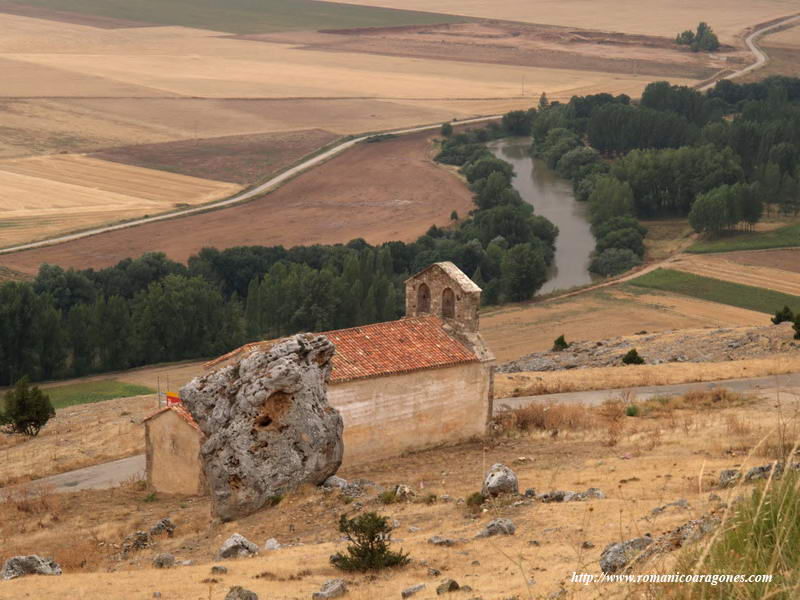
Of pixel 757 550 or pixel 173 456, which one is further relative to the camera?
pixel 173 456

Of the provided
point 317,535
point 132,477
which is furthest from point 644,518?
point 132,477

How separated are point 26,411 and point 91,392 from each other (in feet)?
57.1

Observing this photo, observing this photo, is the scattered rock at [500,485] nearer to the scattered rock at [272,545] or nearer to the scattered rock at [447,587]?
the scattered rock at [272,545]

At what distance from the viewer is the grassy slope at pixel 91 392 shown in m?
56.4

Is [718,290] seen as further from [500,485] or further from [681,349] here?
[500,485]

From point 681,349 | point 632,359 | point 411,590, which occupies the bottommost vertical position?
point 681,349

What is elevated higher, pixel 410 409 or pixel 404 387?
pixel 404 387

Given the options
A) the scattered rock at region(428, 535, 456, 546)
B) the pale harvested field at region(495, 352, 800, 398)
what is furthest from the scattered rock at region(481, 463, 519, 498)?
the pale harvested field at region(495, 352, 800, 398)

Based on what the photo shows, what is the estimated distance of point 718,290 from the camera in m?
77.3

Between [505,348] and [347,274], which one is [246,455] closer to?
[505,348]

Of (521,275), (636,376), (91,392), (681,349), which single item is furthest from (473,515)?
(521,275)

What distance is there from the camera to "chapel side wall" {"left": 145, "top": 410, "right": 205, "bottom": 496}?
30.1 metres

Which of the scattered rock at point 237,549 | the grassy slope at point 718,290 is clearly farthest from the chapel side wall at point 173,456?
the grassy slope at point 718,290

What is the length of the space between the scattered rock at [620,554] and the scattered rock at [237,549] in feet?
25.9
